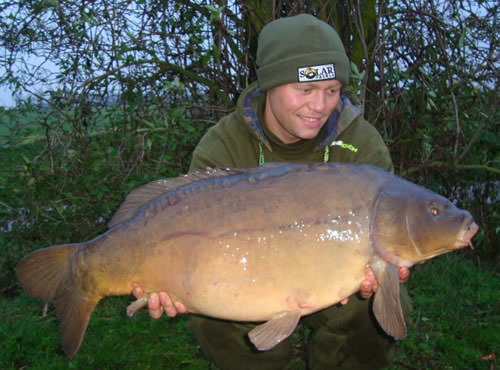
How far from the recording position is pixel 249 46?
3334mm

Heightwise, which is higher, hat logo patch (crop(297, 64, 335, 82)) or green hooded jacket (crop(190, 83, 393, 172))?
Result: hat logo patch (crop(297, 64, 335, 82))

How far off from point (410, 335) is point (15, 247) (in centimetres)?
258

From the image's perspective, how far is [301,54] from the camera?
197cm

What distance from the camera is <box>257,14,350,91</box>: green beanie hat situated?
Answer: 77.5 inches

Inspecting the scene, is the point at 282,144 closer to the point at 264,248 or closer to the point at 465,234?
the point at 264,248

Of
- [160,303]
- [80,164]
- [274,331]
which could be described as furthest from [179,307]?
[80,164]

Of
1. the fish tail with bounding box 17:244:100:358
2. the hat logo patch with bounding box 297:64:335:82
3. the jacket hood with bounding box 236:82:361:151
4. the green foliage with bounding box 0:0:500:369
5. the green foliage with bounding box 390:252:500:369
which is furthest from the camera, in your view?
the green foliage with bounding box 0:0:500:369

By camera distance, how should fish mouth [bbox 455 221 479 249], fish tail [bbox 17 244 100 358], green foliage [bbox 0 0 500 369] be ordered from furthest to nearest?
green foliage [bbox 0 0 500 369] < fish tail [bbox 17 244 100 358] < fish mouth [bbox 455 221 479 249]

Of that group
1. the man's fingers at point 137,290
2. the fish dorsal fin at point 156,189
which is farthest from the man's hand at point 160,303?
the fish dorsal fin at point 156,189

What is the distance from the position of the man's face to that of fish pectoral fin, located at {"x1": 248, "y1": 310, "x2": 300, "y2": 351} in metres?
0.74

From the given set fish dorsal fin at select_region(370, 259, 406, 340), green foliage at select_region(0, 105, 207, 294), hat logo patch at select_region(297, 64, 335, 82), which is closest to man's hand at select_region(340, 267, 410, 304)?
fish dorsal fin at select_region(370, 259, 406, 340)

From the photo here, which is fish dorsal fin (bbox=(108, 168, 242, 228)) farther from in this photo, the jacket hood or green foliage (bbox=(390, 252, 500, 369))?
green foliage (bbox=(390, 252, 500, 369))

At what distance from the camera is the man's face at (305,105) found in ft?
6.52

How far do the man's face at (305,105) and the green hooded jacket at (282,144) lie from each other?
0.08 metres
